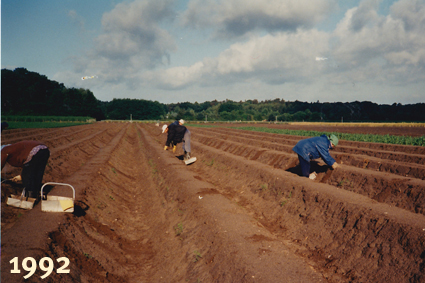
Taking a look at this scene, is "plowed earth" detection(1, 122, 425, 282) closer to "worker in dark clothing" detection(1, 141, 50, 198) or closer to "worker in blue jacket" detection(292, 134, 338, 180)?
"worker in dark clothing" detection(1, 141, 50, 198)

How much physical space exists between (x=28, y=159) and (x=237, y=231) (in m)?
4.88

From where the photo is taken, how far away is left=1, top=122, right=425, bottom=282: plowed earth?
4258 mm

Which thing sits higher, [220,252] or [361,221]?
[361,221]

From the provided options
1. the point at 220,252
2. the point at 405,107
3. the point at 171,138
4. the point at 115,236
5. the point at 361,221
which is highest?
the point at 405,107

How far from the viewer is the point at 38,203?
6645 mm

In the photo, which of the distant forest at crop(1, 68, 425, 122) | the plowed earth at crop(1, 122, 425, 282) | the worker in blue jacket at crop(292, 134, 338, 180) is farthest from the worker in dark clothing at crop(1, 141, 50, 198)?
the distant forest at crop(1, 68, 425, 122)

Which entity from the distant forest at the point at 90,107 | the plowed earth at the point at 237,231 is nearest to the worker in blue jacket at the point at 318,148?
the plowed earth at the point at 237,231

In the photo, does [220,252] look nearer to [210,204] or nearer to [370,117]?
[210,204]

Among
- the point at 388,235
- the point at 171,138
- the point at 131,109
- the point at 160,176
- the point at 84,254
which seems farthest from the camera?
the point at 131,109

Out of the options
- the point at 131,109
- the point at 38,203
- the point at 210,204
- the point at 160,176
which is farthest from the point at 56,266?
the point at 131,109

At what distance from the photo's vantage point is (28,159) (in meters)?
6.14

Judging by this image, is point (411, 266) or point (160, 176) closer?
point (411, 266)

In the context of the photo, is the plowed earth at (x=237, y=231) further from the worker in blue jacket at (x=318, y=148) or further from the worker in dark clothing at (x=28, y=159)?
the worker in blue jacket at (x=318, y=148)

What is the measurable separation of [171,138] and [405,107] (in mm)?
92517
